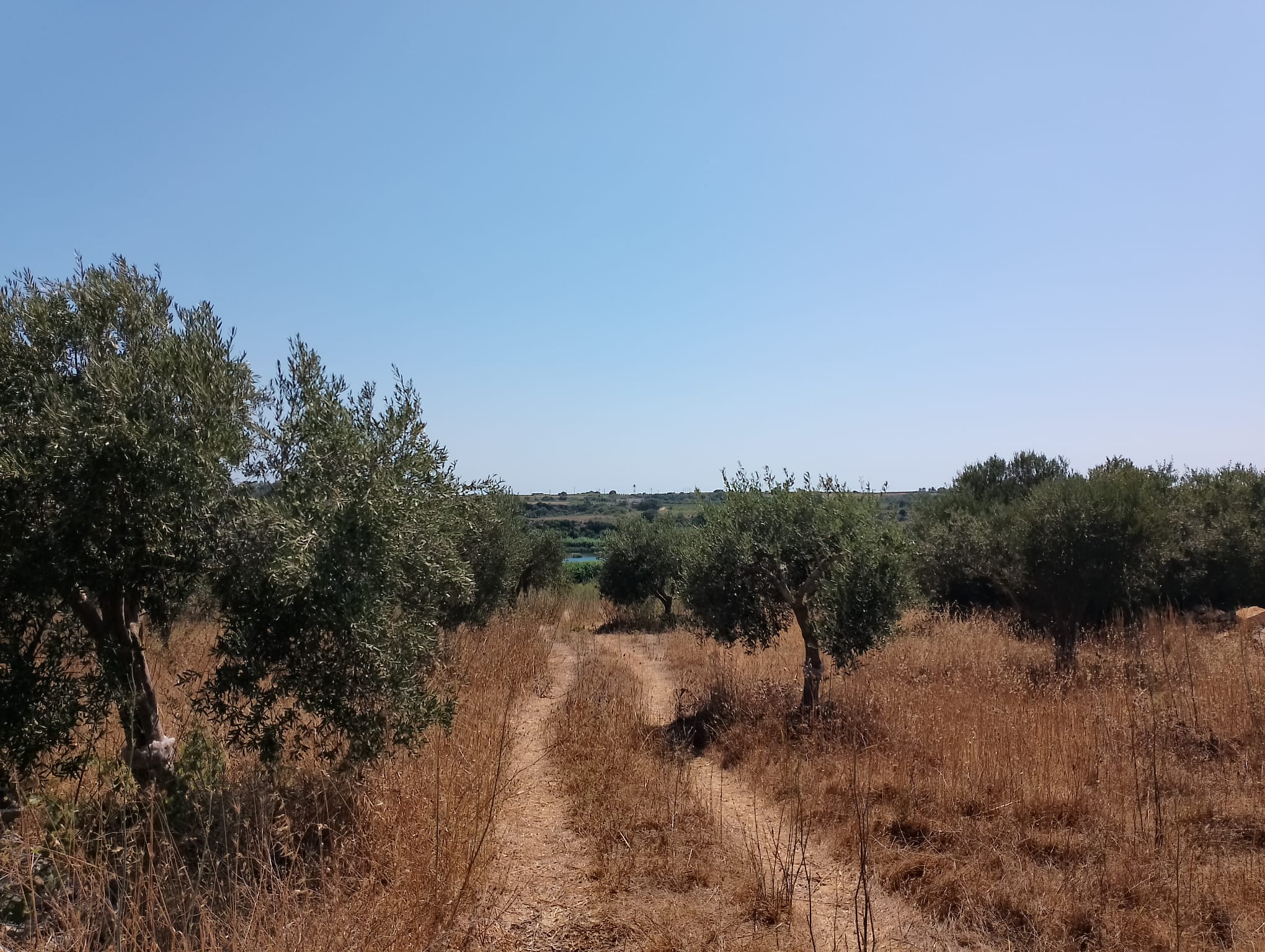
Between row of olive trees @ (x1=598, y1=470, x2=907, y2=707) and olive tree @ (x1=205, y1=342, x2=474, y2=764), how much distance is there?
227 inches

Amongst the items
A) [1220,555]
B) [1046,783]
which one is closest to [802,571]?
[1046,783]

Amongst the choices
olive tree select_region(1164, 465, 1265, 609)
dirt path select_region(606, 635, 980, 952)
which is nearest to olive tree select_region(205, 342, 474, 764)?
dirt path select_region(606, 635, 980, 952)

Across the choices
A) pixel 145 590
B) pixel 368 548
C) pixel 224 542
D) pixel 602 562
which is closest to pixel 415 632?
pixel 368 548

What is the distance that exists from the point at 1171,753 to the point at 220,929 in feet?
29.9

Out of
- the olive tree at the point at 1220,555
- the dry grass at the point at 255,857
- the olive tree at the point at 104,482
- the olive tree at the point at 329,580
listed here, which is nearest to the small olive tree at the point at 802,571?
the dry grass at the point at 255,857

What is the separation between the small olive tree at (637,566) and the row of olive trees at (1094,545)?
10.0 meters

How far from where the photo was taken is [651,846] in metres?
6.11

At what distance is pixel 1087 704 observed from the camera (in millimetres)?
9305

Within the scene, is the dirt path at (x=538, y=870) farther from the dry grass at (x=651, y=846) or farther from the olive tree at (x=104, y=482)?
the olive tree at (x=104, y=482)

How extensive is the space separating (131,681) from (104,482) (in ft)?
4.86

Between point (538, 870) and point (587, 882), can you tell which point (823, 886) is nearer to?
point (587, 882)

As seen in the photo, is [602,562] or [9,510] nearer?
[9,510]

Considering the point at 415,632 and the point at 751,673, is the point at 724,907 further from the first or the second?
the point at 751,673

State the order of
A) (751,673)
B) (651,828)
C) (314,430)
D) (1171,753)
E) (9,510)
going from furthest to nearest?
(751,673), (1171,753), (651,828), (314,430), (9,510)
